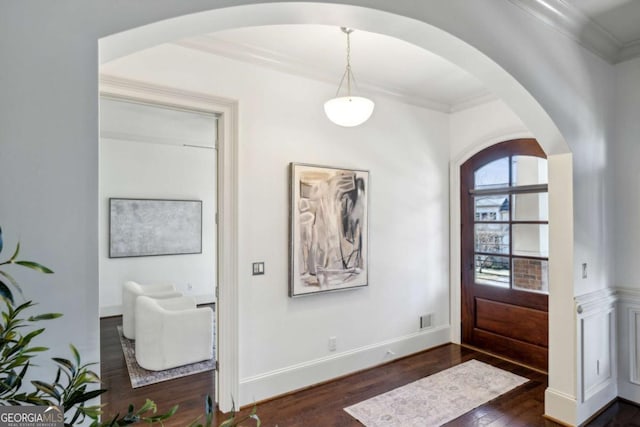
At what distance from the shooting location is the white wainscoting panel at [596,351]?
2.46 meters

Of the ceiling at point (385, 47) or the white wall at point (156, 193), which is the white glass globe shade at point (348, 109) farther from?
the white wall at point (156, 193)

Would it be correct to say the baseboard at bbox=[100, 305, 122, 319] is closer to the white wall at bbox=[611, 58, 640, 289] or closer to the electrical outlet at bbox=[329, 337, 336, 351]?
the electrical outlet at bbox=[329, 337, 336, 351]

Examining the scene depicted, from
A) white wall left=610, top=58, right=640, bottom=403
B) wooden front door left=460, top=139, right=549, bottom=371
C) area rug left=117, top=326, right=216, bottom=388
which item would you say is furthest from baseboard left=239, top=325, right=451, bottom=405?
white wall left=610, top=58, right=640, bottom=403

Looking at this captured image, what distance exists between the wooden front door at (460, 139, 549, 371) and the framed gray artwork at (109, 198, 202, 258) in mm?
4373

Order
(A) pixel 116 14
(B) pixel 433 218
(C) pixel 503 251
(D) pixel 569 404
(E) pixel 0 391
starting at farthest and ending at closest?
(B) pixel 433 218
(C) pixel 503 251
(D) pixel 569 404
(A) pixel 116 14
(E) pixel 0 391

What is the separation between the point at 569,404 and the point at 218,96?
3.32 meters

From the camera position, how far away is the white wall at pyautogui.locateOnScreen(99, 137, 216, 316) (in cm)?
532

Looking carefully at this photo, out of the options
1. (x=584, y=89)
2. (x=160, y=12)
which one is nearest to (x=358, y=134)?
(x=584, y=89)

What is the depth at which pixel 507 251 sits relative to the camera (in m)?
3.61

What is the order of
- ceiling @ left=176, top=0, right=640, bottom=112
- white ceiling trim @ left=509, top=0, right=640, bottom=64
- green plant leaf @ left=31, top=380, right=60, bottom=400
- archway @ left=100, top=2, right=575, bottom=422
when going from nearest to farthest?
green plant leaf @ left=31, top=380, right=60, bottom=400
archway @ left=100, top=2, right=575, bottom=422
white ceiling trim @ left=509, top=0, right=640, bottom=64
ceiling @ left=176, top=0, right=640, bottom=112

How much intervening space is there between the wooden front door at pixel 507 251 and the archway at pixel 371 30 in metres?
0.89

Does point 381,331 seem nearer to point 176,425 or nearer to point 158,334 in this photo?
point 176,425

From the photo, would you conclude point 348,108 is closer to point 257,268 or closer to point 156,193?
point 257,268

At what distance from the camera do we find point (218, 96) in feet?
8.41
